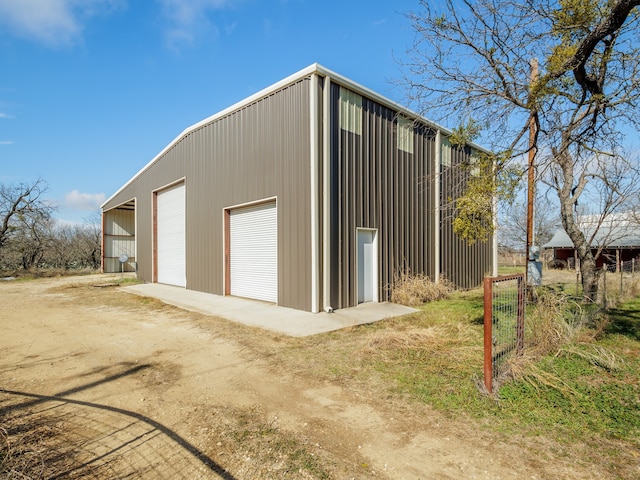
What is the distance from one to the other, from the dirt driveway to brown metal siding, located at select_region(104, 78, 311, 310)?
3.82 m

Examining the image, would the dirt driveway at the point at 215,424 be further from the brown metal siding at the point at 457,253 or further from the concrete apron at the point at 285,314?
the brown metal siding at the point at 457,253

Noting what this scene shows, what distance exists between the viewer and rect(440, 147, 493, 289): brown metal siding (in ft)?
40.3

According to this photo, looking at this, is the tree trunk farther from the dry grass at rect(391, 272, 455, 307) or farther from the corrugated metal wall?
the corrugated metal wall

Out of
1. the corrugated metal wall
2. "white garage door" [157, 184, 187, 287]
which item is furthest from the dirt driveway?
the corrugated metal wall

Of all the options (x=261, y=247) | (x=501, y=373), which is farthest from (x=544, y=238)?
(x=501, y=373)

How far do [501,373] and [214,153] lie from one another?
11168 millimetres

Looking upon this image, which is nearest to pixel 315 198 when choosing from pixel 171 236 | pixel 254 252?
pixel 254 252

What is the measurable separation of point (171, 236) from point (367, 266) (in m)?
9.94

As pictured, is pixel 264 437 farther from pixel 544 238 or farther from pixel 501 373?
pixel 544 238

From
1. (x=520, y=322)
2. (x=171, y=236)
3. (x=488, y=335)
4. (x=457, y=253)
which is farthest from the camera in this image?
(x=171, y=236)

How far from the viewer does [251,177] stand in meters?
10.6

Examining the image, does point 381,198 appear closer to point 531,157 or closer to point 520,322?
point 531,157

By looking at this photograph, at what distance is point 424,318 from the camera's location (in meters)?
8.09

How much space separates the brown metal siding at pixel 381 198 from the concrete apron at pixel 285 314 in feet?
2.35
